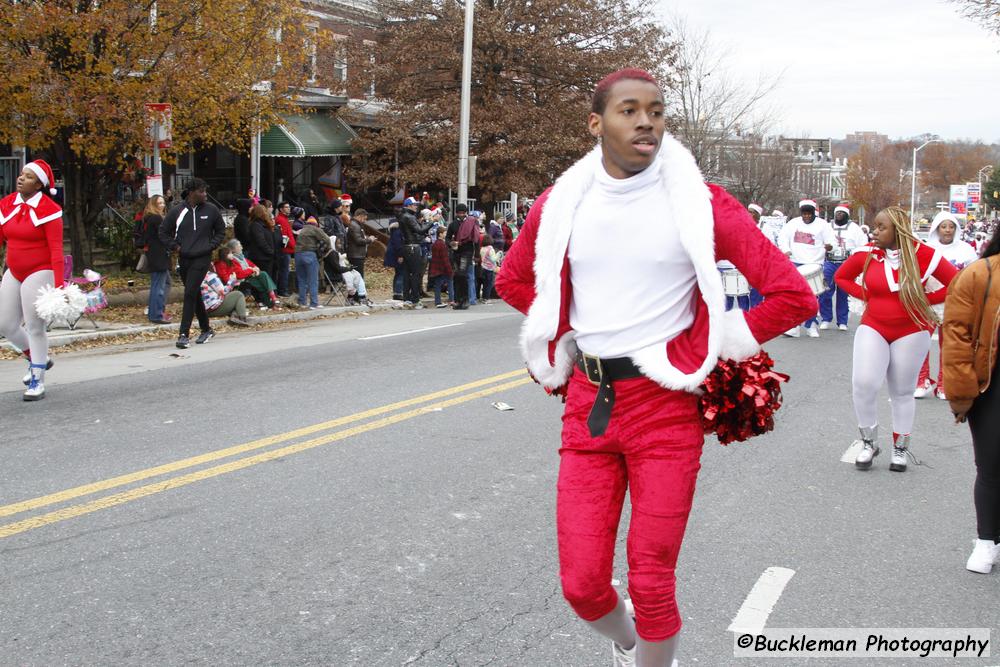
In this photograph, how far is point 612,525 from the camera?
3.31 meters

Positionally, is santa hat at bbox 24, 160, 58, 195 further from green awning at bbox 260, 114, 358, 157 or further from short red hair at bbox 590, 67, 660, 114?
green awning at bbox 260, 114, 358, 157

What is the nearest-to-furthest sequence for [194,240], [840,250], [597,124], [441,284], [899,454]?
[597,124]
[899,454]
[194,240]
[840,250]
[441,284]

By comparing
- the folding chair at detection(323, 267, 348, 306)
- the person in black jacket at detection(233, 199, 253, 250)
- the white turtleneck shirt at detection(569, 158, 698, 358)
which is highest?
the white turtleneck shirt at detection(569, 158, 698, 358)

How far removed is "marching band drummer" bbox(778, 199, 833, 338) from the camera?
15.6m

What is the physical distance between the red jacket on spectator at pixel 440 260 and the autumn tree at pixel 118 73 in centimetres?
386

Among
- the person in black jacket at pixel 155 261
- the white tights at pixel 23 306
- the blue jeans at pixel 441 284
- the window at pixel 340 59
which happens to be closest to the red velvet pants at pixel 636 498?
the white tights at pixel 23 306

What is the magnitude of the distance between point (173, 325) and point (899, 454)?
1083cm

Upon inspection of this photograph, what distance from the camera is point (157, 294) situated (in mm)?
15281

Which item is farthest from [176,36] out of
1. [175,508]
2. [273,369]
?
[175,508]

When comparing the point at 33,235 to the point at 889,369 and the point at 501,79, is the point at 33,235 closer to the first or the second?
the point at 889,369

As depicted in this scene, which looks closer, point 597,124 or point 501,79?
point 597,124

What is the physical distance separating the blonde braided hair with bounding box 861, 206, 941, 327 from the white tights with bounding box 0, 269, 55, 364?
20.9ft

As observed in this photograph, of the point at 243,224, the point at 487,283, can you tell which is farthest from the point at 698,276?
the point at 487,283

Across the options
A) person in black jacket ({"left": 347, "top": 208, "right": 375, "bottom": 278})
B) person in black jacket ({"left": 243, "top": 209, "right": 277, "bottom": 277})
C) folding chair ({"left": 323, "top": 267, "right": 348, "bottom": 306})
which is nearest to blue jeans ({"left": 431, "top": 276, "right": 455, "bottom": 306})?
person in black jacket ({"left": 347, "top": 208, "right": 375, "bottom": 278})
